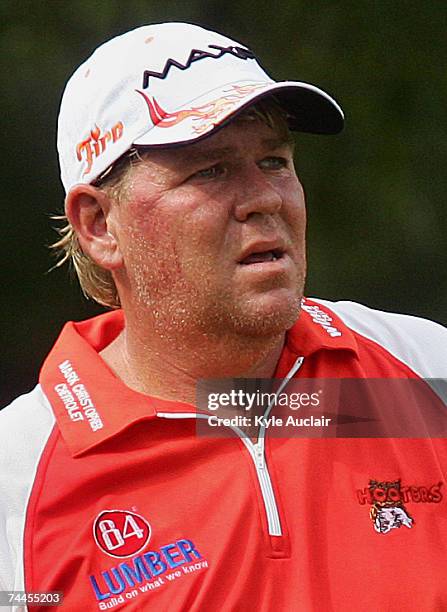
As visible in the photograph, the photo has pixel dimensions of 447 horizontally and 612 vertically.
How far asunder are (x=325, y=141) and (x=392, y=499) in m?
2.22

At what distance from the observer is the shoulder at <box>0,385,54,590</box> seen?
2.22 meters

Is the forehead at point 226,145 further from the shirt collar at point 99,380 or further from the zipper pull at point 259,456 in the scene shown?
the zipper pull at point 259,456

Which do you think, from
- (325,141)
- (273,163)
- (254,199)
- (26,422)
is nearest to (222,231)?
(254,199)

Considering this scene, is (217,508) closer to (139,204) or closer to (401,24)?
(139,204)

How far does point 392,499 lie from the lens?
7.41ft

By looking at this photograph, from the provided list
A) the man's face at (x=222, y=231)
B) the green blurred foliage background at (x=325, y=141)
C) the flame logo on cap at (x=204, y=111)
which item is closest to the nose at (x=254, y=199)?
the man's face at (x=222, y=231)

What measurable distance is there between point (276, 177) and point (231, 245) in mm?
173

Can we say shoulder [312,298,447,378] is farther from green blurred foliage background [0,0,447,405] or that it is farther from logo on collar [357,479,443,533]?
green blurred foliage background [0,0,447,405]

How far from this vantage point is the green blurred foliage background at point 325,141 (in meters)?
4.03

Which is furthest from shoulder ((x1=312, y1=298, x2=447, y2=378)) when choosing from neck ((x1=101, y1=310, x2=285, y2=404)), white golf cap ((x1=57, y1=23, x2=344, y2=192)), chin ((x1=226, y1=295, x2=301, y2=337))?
white golf cap ((x1=57, y1=23, x2=344, y2=192))

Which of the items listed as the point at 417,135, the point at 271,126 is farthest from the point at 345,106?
the point at 271,126

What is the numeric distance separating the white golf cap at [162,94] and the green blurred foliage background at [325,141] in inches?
63.1

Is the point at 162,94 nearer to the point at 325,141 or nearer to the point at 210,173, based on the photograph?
the point at 210,173

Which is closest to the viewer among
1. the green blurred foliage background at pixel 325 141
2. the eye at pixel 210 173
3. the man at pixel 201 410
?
the man at pixel 201 410
